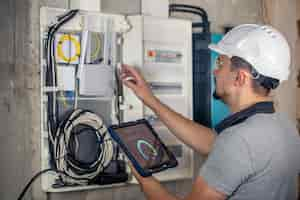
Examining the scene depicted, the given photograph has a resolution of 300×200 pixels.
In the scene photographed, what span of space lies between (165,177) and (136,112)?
35 cm

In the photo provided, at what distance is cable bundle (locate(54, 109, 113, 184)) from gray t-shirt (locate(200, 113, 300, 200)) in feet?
2.14

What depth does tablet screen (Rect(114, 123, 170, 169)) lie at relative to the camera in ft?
5.49

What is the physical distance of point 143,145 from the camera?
1747mm

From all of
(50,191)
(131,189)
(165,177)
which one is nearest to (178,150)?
(165,177)

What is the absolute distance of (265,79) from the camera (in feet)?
5.03

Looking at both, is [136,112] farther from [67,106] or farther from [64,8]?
[64,8]

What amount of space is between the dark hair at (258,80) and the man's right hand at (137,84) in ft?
1.51

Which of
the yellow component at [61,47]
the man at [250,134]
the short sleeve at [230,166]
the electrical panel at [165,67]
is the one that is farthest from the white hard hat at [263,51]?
the yellow component at [61,47]

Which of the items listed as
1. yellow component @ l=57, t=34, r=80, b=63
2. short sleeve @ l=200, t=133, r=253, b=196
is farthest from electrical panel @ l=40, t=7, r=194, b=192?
short sleeve @ l=200, t=133, r=253, b=196

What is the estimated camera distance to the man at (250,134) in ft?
4.53

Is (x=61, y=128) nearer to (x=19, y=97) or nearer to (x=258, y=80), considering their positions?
(x=19, y=97)

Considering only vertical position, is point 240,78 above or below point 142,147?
above

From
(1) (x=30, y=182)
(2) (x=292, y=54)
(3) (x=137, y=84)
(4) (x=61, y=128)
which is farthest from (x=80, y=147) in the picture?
(2) (x=292, y=54)

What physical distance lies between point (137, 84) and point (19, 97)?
50cm
